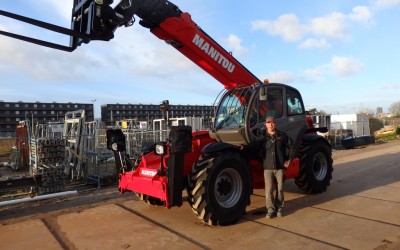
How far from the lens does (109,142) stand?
8141 millimetres

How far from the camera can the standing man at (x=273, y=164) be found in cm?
712

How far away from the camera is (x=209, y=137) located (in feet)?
27.5

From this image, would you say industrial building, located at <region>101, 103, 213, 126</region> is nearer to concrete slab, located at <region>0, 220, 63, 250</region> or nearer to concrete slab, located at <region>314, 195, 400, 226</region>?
concrete slab, located at <region>314, 195, 400, 226</region>

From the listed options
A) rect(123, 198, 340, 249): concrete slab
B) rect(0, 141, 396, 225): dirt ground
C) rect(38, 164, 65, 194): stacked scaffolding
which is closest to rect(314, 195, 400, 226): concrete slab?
rect(123, 198, 340, 249): concrete slab

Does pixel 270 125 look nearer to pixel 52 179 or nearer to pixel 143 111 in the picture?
pixel 52 179

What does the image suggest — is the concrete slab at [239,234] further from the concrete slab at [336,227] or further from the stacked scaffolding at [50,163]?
the stacked scaffolding at [50,163]

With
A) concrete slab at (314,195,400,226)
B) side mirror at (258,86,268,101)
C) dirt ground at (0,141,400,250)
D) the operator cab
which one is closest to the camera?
concrete slab at (314,195,400,226)

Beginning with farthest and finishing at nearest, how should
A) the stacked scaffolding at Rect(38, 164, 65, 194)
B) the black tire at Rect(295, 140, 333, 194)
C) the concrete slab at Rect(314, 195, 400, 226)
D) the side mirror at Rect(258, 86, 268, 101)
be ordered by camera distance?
the stacked scaffolding at Rect(38, 164, 65, 194)
the black tire at Rect(295, 140, 333, 194)
the side mirror at Rect(258, 86, 268, 101)
the concrete slab at Rect(314, 195, 400, 226)

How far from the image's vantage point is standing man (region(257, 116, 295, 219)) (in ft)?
23.4

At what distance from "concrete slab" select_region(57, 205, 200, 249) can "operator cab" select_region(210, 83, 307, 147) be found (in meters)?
2.44

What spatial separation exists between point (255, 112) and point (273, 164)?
122 cm

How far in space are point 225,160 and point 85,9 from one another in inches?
150

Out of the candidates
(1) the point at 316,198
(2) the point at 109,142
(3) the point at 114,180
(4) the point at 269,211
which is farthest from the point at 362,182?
(3) the point at 114,180

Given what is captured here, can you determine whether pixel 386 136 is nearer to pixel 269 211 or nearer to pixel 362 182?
pixel 362 182
